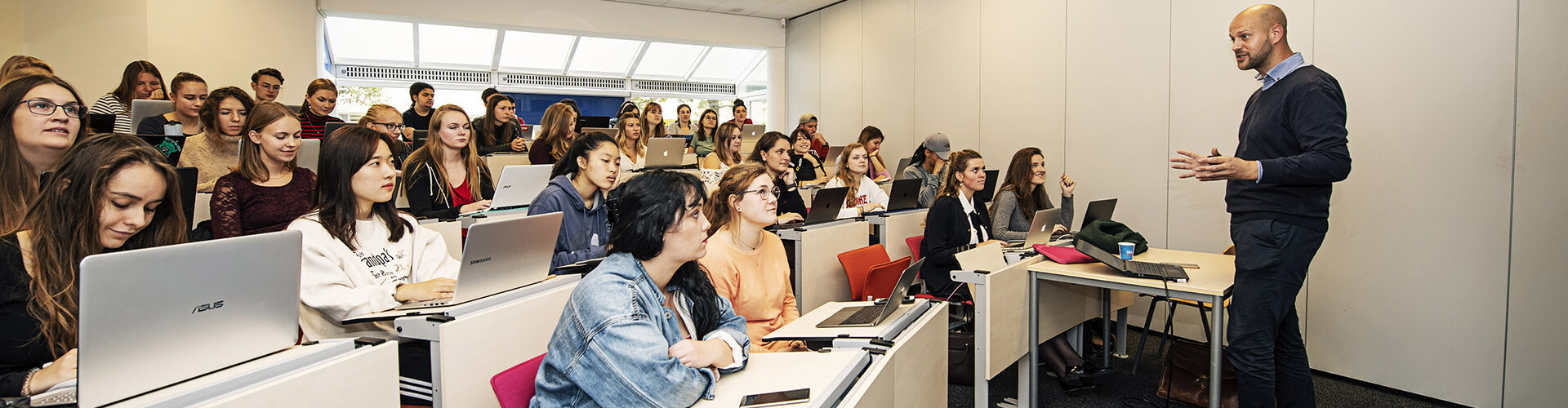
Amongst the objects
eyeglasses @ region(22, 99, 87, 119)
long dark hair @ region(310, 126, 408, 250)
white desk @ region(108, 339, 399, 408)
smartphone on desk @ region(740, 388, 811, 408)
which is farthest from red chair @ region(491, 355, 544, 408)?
eyeglasses @ region(22, 99, 87, 119)

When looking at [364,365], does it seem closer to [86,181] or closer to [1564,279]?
[86,181]

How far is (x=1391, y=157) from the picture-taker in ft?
12.5

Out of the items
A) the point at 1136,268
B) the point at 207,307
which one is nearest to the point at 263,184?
the point at 207,307

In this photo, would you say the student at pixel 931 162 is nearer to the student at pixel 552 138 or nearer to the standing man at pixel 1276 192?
the student at pixel 552 138

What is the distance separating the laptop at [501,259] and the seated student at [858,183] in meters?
2.84

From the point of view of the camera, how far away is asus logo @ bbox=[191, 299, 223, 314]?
4.32 ft

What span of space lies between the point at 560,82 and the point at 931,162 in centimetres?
599

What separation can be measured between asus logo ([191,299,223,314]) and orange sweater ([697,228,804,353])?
4.04ft

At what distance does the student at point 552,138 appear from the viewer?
16.5 feet

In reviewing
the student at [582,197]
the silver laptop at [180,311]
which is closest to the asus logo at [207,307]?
the silver laptop at [180,311]

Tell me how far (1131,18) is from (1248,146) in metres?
2.70

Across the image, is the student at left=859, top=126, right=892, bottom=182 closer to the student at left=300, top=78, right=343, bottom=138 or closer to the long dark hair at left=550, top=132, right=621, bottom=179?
the long dark hair at left=550, top=132, right=621, bottom=179

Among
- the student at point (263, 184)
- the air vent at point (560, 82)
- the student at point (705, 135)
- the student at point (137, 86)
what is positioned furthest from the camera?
the air vent at point (560, 82)

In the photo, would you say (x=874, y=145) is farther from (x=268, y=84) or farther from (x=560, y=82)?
(x=560, y=82)
